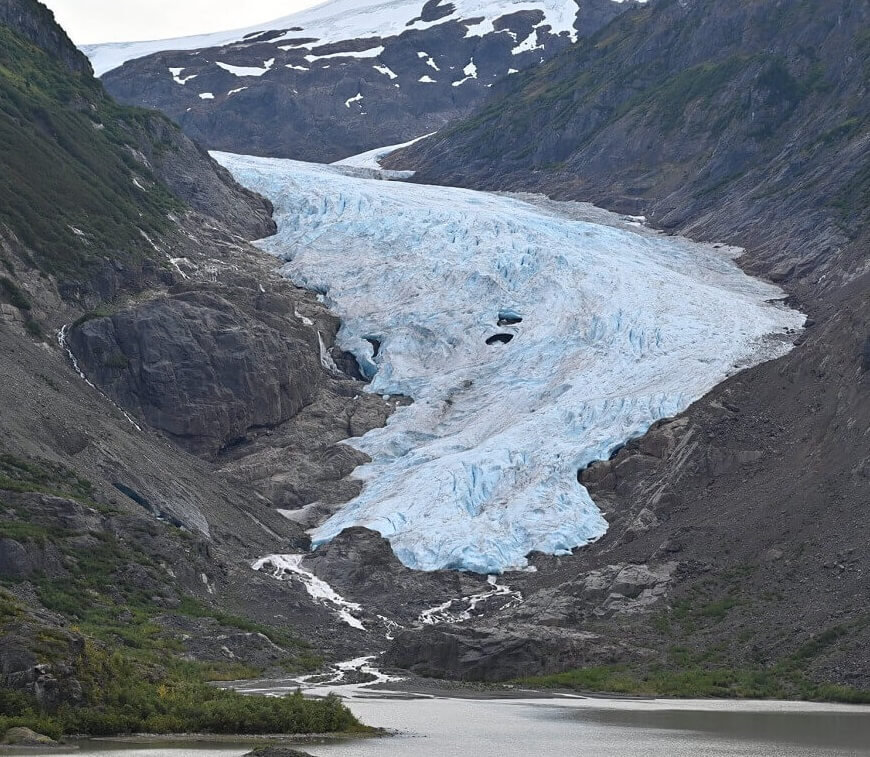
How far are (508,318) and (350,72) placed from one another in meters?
92.1

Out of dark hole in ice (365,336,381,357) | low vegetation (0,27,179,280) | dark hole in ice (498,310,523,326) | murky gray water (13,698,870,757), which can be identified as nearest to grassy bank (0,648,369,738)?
murky gray water (13,698,870,757)

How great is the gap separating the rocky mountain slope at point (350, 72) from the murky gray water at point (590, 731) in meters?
112

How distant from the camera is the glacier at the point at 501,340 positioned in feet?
218

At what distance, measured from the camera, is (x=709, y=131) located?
4414 inches

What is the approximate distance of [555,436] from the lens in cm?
7044

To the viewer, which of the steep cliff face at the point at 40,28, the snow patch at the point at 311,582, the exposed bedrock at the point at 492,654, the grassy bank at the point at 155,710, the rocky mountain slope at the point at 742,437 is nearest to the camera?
the grassy bank at the point at 155,710

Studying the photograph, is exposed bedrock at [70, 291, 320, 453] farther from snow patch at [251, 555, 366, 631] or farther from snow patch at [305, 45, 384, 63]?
snow patch at [305, 45, 384, 63]

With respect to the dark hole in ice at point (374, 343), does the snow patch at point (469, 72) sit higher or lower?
higher

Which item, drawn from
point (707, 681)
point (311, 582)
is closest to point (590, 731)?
point (707, 681)

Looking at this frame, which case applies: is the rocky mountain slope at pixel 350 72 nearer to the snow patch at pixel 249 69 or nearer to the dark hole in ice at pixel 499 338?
the snow patch at pixel 249 69

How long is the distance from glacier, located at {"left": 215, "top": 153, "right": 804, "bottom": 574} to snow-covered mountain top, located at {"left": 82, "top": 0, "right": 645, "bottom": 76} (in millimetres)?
79443

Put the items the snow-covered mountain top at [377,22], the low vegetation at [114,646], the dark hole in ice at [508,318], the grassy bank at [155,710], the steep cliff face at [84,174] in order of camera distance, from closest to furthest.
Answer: the grassy bank at [155,710]
the low vegetation at [114,646]
the steep cliff face at [84,174]
the dark hole in ice at [508,318]
the snow-covered mountain top at [377,22]

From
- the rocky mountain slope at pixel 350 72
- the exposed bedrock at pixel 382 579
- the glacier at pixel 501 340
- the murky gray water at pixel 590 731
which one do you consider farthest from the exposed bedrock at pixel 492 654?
the rocky mountain slope at pixel 350 72

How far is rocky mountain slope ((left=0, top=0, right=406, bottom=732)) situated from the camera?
48344mm
